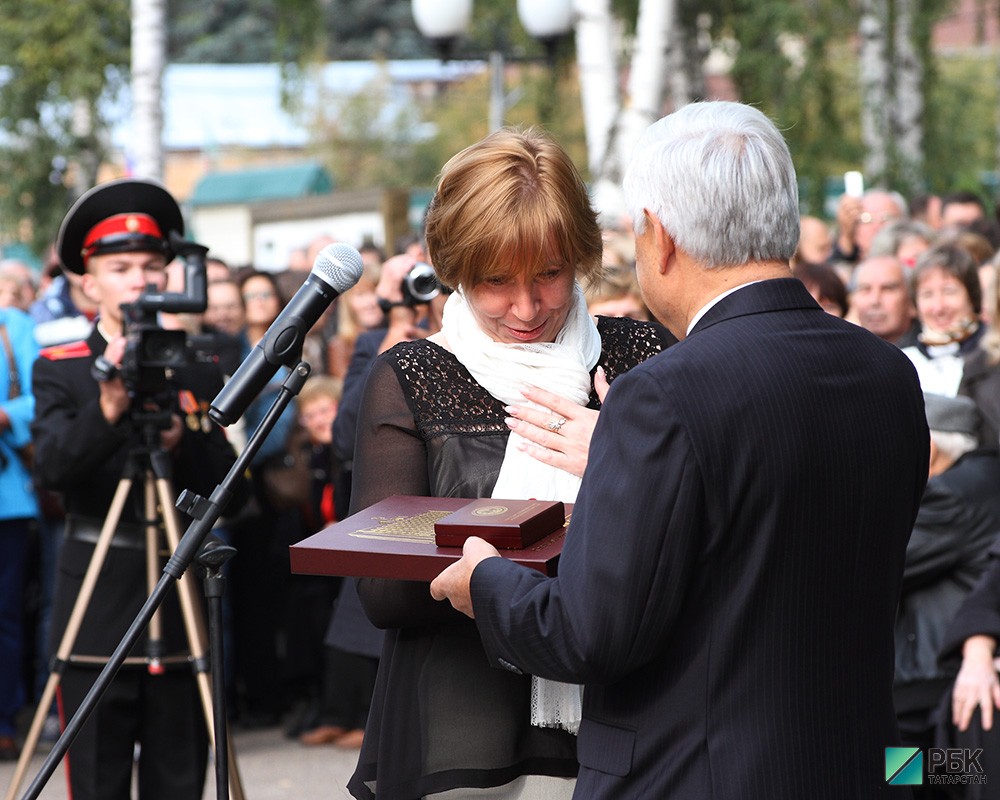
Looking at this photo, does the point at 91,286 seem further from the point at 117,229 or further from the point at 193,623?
the point at 193,623

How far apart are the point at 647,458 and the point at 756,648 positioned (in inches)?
13.1

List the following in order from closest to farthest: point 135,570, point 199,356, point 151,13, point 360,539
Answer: point 360,539 < point 135,570 < point 199,356 < point 151,13

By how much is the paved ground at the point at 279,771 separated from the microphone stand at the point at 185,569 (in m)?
3.19

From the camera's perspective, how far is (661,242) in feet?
7.30

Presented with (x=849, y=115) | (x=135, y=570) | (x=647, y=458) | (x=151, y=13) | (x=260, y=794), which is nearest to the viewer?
(x=647, y=458)

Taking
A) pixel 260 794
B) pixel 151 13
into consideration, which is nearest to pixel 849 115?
pixel 151 13

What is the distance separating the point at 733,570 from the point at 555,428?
0.66 meters

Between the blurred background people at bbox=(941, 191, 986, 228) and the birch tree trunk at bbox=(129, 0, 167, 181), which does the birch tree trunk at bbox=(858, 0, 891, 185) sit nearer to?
the blurred background people at bbox=(941, 191, 986, 228)

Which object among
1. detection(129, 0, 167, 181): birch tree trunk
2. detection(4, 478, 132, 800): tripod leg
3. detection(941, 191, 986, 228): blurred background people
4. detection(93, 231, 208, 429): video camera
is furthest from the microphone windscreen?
detection(129, 0, 167, 181): birch tree trunk

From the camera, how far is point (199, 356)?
5.04 m

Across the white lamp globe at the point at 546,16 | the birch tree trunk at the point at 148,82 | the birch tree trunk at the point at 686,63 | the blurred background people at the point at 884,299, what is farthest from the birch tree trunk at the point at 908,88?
the blurred background people at the point at 884,299

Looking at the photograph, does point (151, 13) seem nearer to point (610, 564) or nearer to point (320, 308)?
point (320, 308)

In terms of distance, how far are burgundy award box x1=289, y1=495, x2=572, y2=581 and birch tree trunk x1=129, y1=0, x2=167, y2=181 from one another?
29.7 feet

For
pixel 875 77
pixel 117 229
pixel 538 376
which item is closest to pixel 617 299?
pixel 117 229
